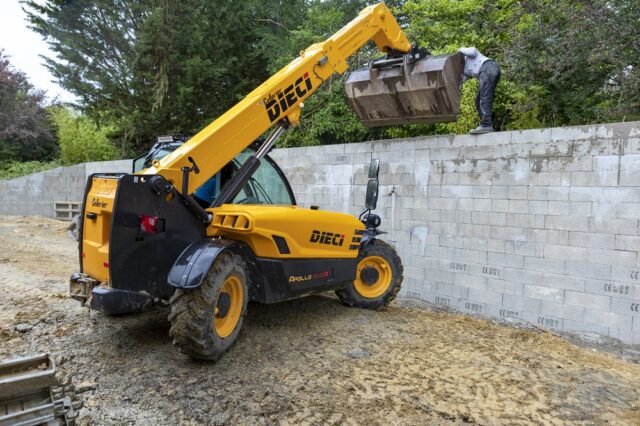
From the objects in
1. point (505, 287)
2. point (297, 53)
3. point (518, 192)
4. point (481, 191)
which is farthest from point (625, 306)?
point (297, 53)

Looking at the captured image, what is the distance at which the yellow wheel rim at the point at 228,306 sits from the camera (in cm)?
368

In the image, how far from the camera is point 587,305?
475 centimetres

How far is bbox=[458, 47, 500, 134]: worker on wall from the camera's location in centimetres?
574

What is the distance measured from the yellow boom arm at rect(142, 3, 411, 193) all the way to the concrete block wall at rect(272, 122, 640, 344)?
71.6 inches

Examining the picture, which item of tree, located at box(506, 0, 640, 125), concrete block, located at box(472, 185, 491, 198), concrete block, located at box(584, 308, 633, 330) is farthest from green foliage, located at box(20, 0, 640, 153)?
concrete block, located at box(584, 308, 633, 330)

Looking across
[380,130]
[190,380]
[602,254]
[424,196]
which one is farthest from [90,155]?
[602,254]

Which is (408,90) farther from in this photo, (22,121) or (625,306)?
(22,121)

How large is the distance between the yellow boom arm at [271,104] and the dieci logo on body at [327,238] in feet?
3.75

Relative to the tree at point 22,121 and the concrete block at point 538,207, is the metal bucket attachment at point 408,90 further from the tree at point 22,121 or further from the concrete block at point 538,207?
the tree at point 22,121

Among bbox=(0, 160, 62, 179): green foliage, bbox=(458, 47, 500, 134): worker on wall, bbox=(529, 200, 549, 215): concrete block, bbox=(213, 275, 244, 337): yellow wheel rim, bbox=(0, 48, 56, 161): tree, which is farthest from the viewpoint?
bbox=(0, 48, 56, 161): tree

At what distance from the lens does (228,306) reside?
3.78m

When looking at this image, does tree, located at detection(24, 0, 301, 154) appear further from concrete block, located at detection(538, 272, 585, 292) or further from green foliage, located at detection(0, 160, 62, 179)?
concrete block, located at detection(538, 272, 585, 292)

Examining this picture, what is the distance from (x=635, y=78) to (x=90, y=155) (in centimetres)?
1711

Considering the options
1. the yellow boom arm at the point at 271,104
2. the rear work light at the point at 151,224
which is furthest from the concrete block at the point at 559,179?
the rear work light at the point at 151,224
